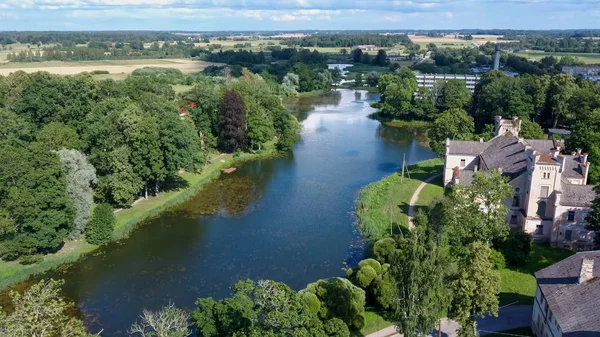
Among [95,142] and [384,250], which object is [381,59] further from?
[384,250]

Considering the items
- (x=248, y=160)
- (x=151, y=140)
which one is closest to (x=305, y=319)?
(x=151, y=140)

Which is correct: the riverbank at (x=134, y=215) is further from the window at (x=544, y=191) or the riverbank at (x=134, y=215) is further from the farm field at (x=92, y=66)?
the farm field at (x=92, y=66)

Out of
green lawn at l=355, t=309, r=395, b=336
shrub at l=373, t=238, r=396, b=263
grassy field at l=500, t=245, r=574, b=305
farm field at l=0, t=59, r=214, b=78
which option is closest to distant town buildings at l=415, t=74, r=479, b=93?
farm field at l=0, t=59, r=214, b=78

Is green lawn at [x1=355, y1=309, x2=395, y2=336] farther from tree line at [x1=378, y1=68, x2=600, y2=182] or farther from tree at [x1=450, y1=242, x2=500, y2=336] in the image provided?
tree line at [x1=378, y1=68, x2=600, y2=182]

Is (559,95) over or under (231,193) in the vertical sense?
over

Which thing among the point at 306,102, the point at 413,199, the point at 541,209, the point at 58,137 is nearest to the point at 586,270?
the point at 541,209

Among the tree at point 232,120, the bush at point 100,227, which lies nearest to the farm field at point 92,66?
the tree at point 232,120
